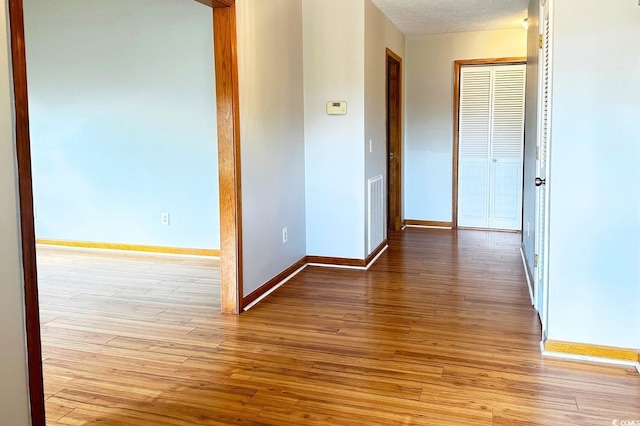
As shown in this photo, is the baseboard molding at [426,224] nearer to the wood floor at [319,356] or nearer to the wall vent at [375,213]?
the wall vent at [375,213]

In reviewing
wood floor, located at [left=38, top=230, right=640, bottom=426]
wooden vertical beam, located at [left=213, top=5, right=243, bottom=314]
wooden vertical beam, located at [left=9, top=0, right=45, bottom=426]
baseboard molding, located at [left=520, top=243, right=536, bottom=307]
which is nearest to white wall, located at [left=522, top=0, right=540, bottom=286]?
baseboard molding, located at [left=520, top=243, right=536, bottom=307]

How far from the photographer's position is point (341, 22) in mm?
4629

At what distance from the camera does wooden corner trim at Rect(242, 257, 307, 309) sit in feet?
12.6

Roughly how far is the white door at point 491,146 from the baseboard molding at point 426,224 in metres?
0.18

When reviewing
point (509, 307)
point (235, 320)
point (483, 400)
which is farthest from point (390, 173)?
point (483, 400)

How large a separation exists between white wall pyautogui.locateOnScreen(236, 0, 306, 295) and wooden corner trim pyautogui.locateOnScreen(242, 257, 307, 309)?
0.12 feet

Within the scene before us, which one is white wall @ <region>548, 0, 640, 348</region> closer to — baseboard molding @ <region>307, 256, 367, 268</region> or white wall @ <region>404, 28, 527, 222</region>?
baseboard molding @ <region>307, 256, 367, 268</region>

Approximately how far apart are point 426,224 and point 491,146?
3.89ft

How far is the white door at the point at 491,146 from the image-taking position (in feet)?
21.1

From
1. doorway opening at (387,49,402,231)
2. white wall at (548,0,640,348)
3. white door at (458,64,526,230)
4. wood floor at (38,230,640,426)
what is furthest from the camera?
doorway opening at (387,49,402,231)

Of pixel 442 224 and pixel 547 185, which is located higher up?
Result: pixel 547 185

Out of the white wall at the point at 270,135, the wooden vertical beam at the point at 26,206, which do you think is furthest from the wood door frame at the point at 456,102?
the wooden vertical beam at the point at 26,206

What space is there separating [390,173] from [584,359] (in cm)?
399

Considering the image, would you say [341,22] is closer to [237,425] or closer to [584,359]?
[584,359]
